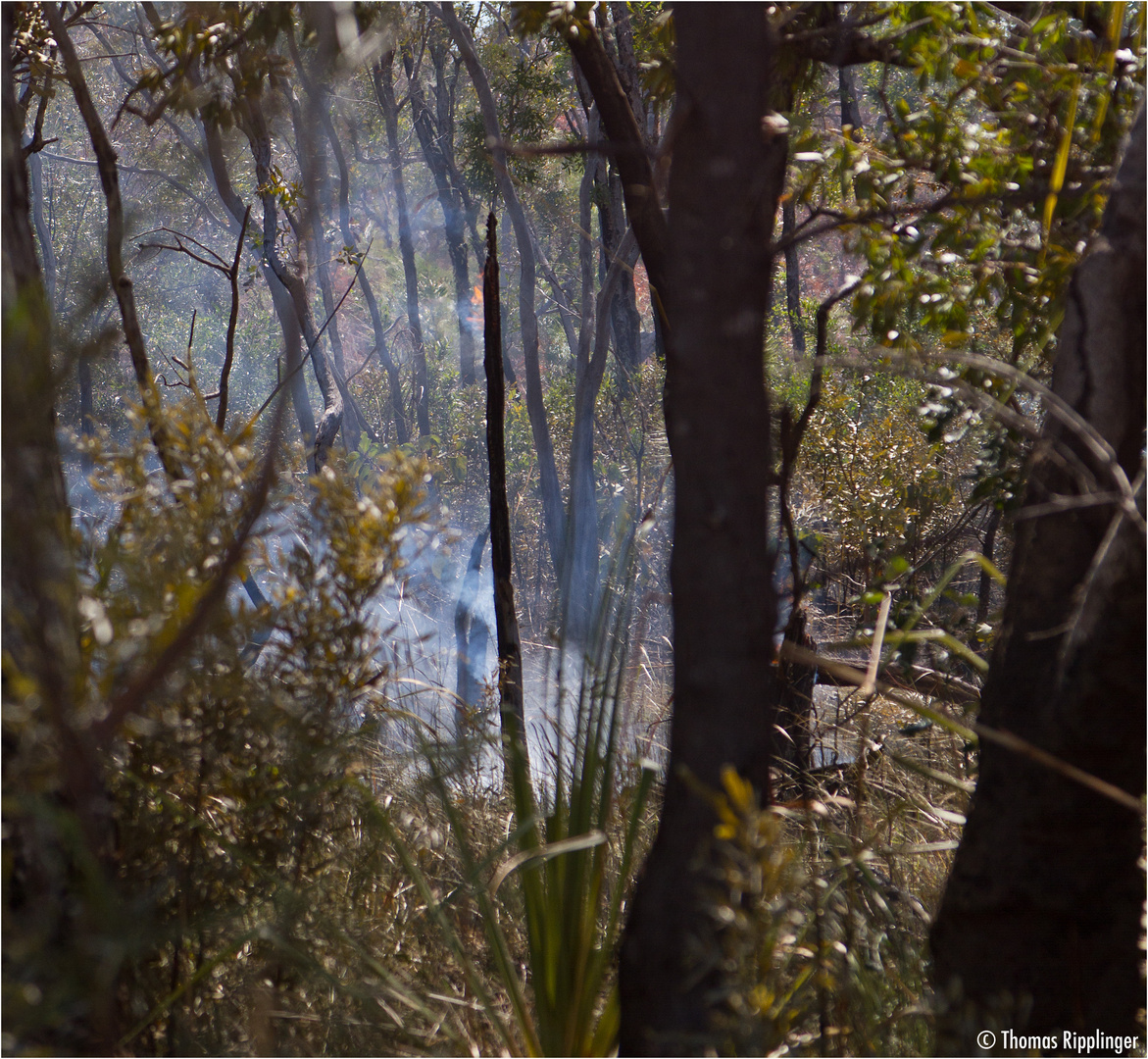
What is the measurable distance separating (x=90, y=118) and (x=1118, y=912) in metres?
2.21

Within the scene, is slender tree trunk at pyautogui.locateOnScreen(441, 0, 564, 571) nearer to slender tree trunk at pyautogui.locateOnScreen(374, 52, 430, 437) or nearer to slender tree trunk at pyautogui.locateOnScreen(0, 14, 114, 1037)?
slender tree trunk at pyautogui.locateOnScreen(0, 14, 114, 1037)

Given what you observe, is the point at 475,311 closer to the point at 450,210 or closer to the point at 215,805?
the point at 450,210

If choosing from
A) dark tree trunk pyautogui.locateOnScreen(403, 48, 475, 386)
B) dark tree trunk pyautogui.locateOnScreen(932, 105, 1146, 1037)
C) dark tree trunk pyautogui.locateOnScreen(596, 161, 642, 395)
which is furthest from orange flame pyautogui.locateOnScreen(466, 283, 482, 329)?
dark tree trunk pyautogui.locateOnScreen(932, 105, 1146, 1037)

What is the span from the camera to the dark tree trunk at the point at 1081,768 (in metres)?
1.05

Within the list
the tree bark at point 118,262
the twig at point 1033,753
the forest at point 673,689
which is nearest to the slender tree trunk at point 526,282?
the tree bark at point 118,262

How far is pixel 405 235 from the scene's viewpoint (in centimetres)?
1688

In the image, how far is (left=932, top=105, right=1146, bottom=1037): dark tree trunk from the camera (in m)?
1.05

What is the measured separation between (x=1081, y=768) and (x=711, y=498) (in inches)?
21.6

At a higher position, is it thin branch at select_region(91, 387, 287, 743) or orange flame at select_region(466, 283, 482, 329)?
orange flame at select_region(466, 283, 482, 329)

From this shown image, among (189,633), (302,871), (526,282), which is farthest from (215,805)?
(526,282)

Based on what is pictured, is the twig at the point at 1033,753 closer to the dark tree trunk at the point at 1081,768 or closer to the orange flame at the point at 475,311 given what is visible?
the dark tree trunk at the point at 1081,768

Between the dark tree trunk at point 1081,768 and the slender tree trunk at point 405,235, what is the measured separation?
11.5 m

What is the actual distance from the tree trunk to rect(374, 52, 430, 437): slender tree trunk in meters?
11.5

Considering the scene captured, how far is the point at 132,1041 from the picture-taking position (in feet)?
3.64
